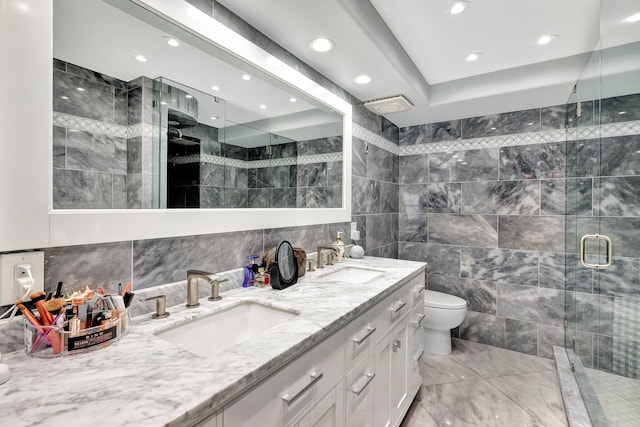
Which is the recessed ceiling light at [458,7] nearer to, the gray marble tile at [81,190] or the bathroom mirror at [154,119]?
the bathroom mirror at [154,119]

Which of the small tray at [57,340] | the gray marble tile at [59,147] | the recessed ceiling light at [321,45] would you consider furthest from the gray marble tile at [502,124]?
the small tray at [57,340]

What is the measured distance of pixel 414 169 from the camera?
316 centimetres

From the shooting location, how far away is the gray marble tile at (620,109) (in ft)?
5.80

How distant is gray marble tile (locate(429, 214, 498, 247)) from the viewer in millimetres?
2791

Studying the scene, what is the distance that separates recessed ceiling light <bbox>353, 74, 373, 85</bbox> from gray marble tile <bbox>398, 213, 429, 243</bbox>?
1.58 metres

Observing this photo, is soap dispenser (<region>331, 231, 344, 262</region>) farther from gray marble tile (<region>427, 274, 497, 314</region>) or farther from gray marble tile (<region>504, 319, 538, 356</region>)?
A: gray marble tile (<region>504, 319, 538, 356</region>)

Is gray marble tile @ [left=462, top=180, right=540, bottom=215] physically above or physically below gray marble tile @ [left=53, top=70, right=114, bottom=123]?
below

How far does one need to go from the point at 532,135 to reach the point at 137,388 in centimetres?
322

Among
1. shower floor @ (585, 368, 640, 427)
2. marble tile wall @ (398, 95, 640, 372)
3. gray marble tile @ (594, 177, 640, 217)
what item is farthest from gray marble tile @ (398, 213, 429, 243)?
shower floor @ (585, 368, 640, 427)

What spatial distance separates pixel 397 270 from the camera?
1807 millimetres

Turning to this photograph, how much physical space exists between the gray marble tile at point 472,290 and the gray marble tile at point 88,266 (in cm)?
279

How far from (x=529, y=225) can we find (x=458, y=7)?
1.97 m

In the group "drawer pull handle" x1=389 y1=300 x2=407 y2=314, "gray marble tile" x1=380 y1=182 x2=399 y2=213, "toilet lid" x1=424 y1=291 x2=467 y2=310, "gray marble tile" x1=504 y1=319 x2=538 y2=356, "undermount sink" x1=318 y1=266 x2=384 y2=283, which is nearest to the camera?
"drawer pull handle" x1=389 y1=300 x2=407 y2=314

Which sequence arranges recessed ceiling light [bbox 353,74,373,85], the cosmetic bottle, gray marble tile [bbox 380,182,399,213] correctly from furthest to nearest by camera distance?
gray marble tile [bbox 380,182,399,213], recessed ceiling light [bbox 353,74,373,85], the cosmetic bottle
